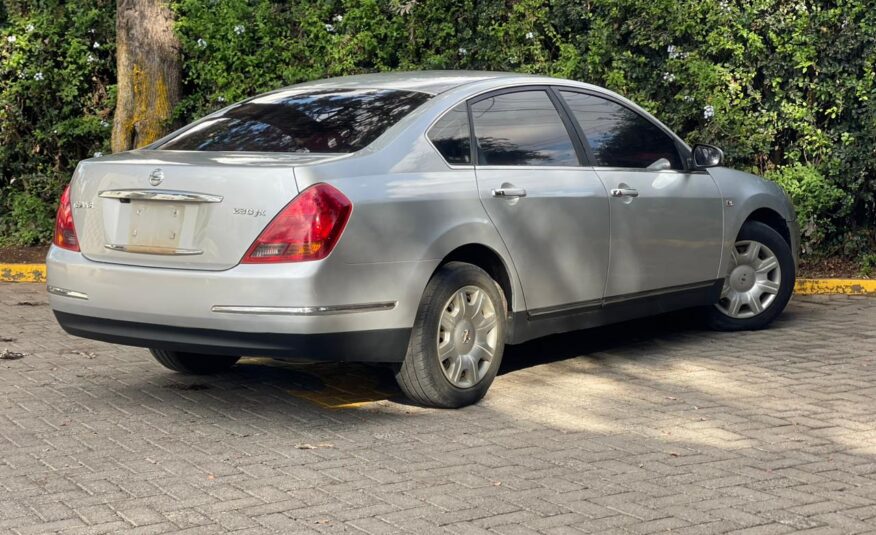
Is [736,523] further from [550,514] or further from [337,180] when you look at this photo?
[337,180]

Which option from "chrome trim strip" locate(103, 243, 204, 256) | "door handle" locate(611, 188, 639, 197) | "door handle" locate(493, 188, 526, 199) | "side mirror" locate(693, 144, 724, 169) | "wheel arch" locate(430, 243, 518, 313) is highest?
"side mirror" locate(693, 144, 724, 169)

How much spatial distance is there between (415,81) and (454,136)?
601mm

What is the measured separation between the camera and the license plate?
20.9ft

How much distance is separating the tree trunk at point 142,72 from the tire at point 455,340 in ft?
21.9

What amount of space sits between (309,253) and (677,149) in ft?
10.8

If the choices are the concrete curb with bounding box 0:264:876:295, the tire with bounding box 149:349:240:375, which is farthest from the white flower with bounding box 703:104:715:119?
the tire with bounding box 149:349:240:375

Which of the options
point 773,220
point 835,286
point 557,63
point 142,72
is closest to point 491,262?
point 773,220

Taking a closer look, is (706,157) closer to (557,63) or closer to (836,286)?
(836,286)

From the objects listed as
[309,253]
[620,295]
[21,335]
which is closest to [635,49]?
[620,295]

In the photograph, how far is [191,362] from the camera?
7.67 metres

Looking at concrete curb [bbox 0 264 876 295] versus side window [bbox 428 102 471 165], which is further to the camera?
concrete curb [bbox 0 264 876 295]

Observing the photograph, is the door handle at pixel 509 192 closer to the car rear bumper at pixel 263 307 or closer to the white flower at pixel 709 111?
the car rear bumper at pixel 263 307

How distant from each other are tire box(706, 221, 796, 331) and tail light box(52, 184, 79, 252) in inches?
174

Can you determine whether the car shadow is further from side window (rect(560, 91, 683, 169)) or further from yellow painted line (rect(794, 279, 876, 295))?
yellow painted line (rect(794, 279, 876, 295))
